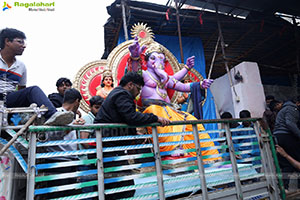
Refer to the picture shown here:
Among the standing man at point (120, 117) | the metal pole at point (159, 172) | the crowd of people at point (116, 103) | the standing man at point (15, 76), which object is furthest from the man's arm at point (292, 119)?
the standing man at point (15, 76)

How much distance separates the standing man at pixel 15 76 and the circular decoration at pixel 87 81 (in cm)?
166

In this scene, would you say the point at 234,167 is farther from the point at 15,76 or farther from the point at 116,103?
the point at 15,76

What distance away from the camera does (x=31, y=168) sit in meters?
1.32

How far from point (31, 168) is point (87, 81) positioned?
2749 millimetres

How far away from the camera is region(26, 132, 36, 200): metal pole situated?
1.28 meters

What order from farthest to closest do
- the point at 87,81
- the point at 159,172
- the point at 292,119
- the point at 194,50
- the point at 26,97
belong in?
the point at 194,50
the point at 87,81
the point at 292,119
the point at 26,97
the point at 159,172

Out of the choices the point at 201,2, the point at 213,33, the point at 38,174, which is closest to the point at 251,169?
the point at 38,174

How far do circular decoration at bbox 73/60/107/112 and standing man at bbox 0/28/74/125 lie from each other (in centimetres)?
166

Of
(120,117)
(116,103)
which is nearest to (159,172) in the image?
(120,117)

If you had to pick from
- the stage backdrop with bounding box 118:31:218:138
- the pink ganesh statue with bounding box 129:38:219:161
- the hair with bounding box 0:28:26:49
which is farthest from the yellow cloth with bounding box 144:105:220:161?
the stage backdrop with bounding box 118:31:218:138

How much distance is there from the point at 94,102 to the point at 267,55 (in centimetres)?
854

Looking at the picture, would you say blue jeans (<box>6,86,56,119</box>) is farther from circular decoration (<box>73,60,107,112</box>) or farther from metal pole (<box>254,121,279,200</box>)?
metal pole (<box>254,121,279,200</box>)

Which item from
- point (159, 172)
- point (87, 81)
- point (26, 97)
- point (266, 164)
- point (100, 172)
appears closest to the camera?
point (100, 172)

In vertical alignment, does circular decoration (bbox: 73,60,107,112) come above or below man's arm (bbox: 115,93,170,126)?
above
